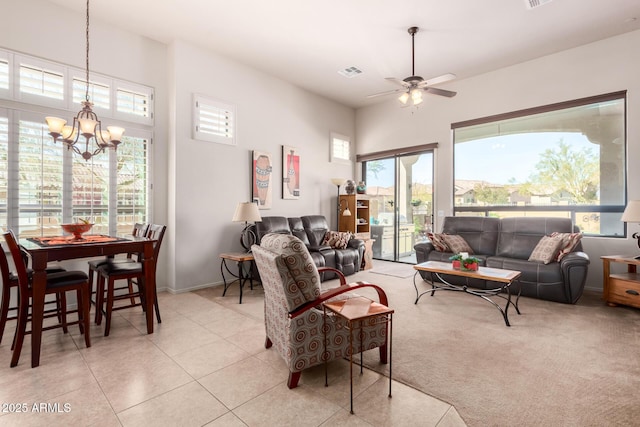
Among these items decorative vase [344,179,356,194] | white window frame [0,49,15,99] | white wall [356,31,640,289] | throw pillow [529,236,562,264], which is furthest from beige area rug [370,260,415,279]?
white window frame [0,49,15,99]

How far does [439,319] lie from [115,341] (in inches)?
122

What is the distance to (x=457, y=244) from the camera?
4.92 metres

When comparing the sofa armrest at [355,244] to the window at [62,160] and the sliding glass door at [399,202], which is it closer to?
the sliding glass door at [399,202]

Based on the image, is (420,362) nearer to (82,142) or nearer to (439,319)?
(439,319)

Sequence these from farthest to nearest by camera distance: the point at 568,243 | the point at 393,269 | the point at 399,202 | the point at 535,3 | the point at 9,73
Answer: the point at 399,202
the point at 393,269
the point at 568,243
the point at 535,3
the point at 9,73

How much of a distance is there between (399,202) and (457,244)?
2.07m

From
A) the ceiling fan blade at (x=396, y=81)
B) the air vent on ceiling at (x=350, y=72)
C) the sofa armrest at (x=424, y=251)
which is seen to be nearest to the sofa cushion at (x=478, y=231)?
the sofa armrest at (x=424, y=251)

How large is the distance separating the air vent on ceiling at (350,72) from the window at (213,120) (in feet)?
6.50

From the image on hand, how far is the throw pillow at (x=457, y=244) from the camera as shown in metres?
4.89

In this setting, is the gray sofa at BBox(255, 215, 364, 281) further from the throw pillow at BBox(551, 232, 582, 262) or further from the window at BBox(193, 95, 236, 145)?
the throw pillow at BBox(551, 232, 582, 262)

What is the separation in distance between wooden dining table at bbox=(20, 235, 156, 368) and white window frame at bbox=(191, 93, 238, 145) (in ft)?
7.18

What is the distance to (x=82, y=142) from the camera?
3807mm

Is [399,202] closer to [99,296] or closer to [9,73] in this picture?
[99,296]

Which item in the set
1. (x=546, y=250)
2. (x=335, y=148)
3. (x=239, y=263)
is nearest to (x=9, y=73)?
(x=239, y=263)
